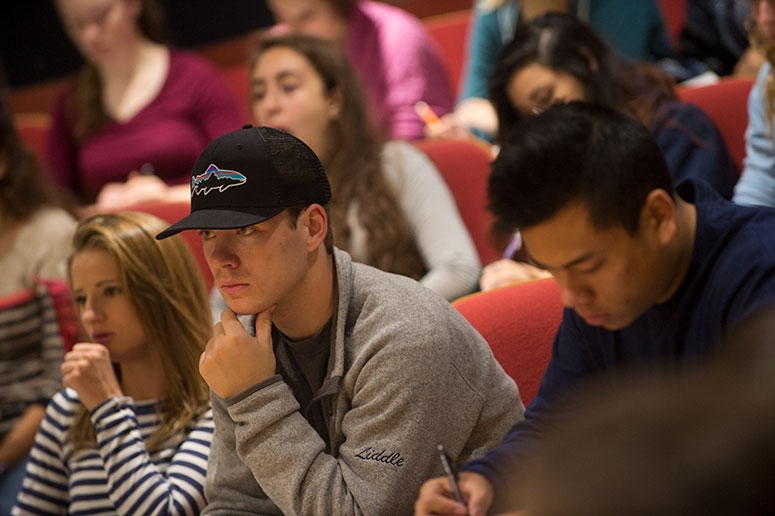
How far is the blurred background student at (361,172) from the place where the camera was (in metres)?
2.29

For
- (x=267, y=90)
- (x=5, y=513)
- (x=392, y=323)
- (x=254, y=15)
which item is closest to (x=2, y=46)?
(x=254, y=15)

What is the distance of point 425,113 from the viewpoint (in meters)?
2.98

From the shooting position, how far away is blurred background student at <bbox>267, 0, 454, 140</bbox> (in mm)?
2977

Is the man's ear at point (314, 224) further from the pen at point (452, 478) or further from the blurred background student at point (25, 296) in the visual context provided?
the blurred background student at point (25, 296)

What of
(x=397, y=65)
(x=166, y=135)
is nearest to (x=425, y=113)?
(x=397, y=65)

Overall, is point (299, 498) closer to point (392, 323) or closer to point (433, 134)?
point (392, 323)

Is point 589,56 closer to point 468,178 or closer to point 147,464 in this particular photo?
point 468,178

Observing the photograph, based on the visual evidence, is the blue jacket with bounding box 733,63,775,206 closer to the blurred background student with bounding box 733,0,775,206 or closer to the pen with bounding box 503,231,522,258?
the blurred background student with bounding box 733,0,775,206

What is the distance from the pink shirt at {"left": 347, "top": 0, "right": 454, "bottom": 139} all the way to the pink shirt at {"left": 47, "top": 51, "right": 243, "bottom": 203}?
0.43 m

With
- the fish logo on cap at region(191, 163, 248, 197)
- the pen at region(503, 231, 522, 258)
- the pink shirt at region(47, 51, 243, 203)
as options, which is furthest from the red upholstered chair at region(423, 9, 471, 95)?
the fish logo on cap at region(191, 163, 248, 197)

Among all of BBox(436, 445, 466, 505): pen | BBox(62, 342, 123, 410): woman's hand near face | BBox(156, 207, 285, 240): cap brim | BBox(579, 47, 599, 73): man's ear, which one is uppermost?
BBox(156, 207, 285, 240): cap brim

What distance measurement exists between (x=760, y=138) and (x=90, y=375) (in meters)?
1.42

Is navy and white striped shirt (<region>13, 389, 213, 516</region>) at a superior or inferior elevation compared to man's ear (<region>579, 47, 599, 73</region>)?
inferior

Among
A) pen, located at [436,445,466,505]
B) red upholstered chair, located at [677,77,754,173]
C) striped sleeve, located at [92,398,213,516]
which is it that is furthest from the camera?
red upholstered chair, located at [677,77,754,173]
